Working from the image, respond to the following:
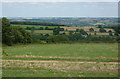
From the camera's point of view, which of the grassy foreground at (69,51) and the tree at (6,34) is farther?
the tree at (6,34)

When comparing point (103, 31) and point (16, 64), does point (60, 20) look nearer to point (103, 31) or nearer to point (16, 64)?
point (103, 31)

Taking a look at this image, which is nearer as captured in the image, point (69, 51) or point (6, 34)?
point (69, 51)

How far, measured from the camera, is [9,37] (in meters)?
32.0

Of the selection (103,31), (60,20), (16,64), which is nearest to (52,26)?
(60,20)

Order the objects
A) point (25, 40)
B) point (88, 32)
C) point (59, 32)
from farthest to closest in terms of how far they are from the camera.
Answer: point (59, 32) → point (88, 32) → point (25, 40)

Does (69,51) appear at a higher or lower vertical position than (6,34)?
lower

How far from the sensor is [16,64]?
13.2 metres

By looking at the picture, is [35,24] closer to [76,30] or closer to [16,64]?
[76,30]

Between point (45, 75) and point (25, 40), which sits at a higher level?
point (45, 75)

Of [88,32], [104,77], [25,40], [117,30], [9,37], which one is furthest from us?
[88,32]

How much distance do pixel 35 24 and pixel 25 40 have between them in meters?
16.7

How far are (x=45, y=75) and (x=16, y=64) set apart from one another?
3687 mm

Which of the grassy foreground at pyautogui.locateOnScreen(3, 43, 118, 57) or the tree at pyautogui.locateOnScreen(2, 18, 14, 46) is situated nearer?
the grassy foreground at pyautogui.locateOnScreen(3, 43, 118, 57)

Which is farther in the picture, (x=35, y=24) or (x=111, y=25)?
(x=35, y=24)
